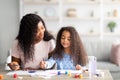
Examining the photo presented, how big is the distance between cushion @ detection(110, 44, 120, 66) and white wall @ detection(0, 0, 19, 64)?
86.2 inches

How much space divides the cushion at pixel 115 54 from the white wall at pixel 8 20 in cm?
219

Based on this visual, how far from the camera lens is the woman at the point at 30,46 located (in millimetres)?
2721

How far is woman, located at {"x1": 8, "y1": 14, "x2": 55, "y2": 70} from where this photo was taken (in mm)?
2721

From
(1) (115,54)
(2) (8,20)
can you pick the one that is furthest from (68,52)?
(2) (8,20)

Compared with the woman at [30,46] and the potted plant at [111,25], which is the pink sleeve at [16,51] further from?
the potted plant at [111,25]

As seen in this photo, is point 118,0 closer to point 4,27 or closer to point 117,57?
point 117,57

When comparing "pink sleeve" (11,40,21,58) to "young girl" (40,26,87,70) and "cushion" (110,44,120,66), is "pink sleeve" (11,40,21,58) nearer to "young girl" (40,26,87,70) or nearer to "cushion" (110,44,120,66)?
"young girl" (40,26,87,70)

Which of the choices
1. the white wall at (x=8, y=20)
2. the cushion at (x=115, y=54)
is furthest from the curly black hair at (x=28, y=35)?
the white wall at (x=8, y=20)

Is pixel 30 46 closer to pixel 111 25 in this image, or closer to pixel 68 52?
pixel 68 52

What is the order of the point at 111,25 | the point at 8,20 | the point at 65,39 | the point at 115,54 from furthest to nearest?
the point at 8,20 < the point at 111,25 < the point at 115,54 < the point at 65,39

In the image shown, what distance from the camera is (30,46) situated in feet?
9.04

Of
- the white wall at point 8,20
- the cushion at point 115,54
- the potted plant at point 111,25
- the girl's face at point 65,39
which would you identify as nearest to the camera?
the girl's face at point 65,39

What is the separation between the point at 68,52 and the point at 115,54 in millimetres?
2018

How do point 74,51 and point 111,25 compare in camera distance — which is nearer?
point 74,51
